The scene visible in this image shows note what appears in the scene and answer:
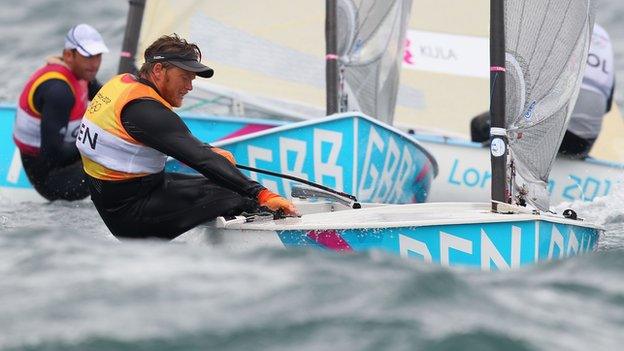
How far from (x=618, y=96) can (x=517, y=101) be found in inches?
254

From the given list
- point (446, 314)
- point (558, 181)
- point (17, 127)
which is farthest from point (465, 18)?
point (446, 314)

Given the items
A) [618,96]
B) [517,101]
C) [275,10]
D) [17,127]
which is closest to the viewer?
[517,101]

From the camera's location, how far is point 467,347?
375 centimetres

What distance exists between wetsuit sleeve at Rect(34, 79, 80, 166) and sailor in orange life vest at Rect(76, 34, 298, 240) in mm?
2017

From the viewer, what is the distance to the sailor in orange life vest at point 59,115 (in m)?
7.34

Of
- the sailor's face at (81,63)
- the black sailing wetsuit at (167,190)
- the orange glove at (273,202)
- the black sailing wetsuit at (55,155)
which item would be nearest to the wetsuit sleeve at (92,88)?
the black sailing wetsuit at (55,155)

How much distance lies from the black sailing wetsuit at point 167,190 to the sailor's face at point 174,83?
0.39ft

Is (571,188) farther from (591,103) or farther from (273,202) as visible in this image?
(273,202)

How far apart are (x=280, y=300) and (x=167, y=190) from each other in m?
1.31

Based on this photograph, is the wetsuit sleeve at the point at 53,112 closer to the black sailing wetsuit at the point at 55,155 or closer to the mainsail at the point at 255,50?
the black sailing wetsuit at the point at 55,155

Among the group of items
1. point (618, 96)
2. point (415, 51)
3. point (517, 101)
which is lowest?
point (618, 96)

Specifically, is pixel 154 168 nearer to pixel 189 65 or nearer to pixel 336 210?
pixel 189 65

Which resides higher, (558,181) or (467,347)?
(467,347)

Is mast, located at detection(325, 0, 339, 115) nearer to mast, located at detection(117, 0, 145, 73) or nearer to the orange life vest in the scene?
mast, located at detection(117, 0, 145, 73)
